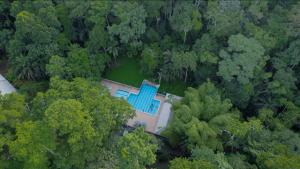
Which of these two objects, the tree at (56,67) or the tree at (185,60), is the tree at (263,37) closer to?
the tree at (185,60)

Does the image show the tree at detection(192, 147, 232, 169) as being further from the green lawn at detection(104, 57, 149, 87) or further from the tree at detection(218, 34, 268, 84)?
the green lawn at detection(104, 57, 149, 87)

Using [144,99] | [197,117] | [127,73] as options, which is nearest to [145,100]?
[144,99]

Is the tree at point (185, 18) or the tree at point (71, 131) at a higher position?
the tree at point (185, 18)

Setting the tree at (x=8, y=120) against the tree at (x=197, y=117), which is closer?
the tree at (x=8, y=120)

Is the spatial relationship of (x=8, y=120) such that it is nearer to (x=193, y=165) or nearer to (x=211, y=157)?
(x=193, y=165)

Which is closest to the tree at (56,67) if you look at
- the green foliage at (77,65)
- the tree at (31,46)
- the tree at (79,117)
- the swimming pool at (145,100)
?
the green foliage at (77,65)

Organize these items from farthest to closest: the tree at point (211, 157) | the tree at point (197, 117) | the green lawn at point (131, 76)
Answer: the green lawn at point (131, 76), the tree at point (197, 117), the tree at point (211, 157)

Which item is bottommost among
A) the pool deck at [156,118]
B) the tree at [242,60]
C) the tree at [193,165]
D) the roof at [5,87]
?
the pool deck at [156,118]

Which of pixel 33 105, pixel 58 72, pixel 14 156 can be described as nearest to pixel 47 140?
pixel 14 156
